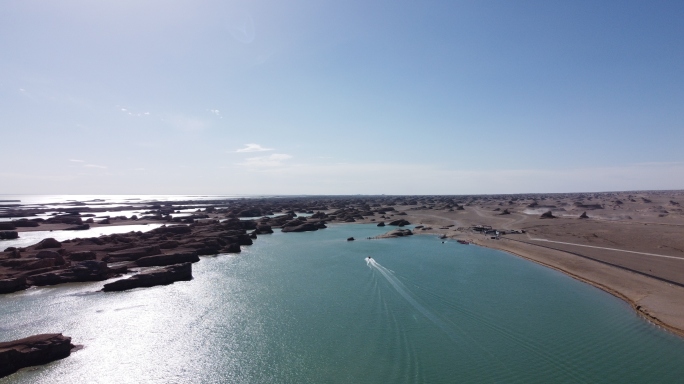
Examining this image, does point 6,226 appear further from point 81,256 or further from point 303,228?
point 303,228

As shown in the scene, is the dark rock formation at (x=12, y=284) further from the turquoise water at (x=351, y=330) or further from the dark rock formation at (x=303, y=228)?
the dark rock formation at (x=303, y=228)

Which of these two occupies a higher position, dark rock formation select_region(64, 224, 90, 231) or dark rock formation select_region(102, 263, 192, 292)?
dark rock formation select_region(64, 224, 90, 231)

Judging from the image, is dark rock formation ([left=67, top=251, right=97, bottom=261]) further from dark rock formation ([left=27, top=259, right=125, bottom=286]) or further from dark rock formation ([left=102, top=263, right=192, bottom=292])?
dark rock formation ([left=102, top=263, right=192, bottom=292])

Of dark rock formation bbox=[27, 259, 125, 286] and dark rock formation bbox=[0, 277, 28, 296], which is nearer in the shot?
dark rock formation bbox=[0, 277, 28, 296]

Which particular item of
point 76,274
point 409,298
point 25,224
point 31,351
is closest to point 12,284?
point 76,274

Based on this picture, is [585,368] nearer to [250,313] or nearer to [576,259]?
[250,313]

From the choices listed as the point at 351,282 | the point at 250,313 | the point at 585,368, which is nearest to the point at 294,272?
the point at 351,282

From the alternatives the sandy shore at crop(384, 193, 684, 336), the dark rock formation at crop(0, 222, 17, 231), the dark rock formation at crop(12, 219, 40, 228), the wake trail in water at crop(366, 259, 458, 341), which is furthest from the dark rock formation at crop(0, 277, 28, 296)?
the dark rock formation at crop(12, 219, 40, 228)

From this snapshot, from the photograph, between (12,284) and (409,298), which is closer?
(409,298)
